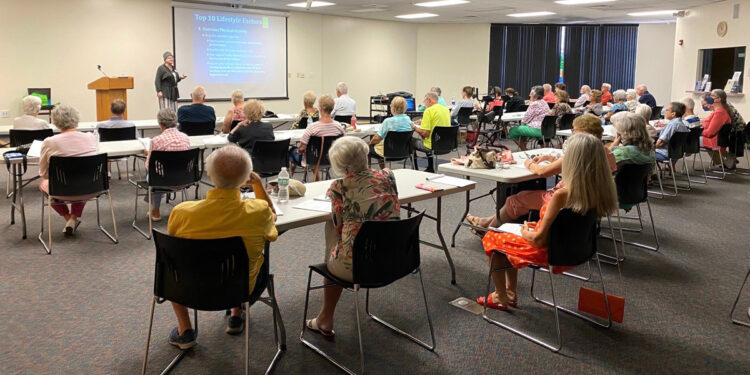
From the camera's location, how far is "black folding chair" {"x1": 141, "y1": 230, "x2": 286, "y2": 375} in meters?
2.38

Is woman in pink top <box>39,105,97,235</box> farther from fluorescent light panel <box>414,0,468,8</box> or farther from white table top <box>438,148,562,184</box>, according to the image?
fluorescent light panel <box>414,0,468,8</box>

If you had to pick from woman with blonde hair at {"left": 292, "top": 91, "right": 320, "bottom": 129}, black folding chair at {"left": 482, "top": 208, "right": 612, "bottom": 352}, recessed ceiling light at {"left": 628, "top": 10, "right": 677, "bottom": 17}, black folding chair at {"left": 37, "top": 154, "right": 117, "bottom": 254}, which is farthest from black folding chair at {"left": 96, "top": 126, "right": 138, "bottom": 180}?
recessed ceiling light at {"left": 628, "top": 10, "right": 677, "bottom": 17}

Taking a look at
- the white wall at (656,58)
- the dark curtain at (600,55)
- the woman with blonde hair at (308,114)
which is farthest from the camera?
the dark curtain at (600,55)

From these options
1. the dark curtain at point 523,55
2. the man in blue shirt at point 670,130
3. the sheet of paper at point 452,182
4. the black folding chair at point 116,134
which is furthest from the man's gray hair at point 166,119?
the dark curtain at point 523,55

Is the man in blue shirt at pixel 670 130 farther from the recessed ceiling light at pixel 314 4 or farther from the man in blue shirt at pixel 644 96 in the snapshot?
the recessed ceiling light at pixel 314 4

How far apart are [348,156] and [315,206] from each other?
1.78 feet

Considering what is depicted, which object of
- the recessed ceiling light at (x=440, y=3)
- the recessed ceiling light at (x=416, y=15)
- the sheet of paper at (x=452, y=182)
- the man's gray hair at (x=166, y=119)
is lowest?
the sheet of paper at (x=452, y=182)

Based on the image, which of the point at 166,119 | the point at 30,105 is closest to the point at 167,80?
the point at 30,105

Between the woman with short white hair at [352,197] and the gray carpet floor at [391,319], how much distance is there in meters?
0.56

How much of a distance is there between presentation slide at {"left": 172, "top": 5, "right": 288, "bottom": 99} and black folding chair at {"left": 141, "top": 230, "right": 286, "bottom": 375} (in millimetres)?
10598

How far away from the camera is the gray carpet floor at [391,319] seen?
290cm

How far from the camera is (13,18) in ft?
33.3

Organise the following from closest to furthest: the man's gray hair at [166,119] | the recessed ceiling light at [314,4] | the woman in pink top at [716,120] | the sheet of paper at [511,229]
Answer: the sheet of paper at [511,229]
the man's gray hair at [166,119]
the woman in pink top at [716,120]
the recessed ceiling light at [314,4]

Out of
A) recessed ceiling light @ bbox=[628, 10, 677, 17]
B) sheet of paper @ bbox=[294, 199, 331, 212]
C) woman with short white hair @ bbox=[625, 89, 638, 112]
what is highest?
recessed ceiling light @ bbox=[628, 10, 677, 17]
